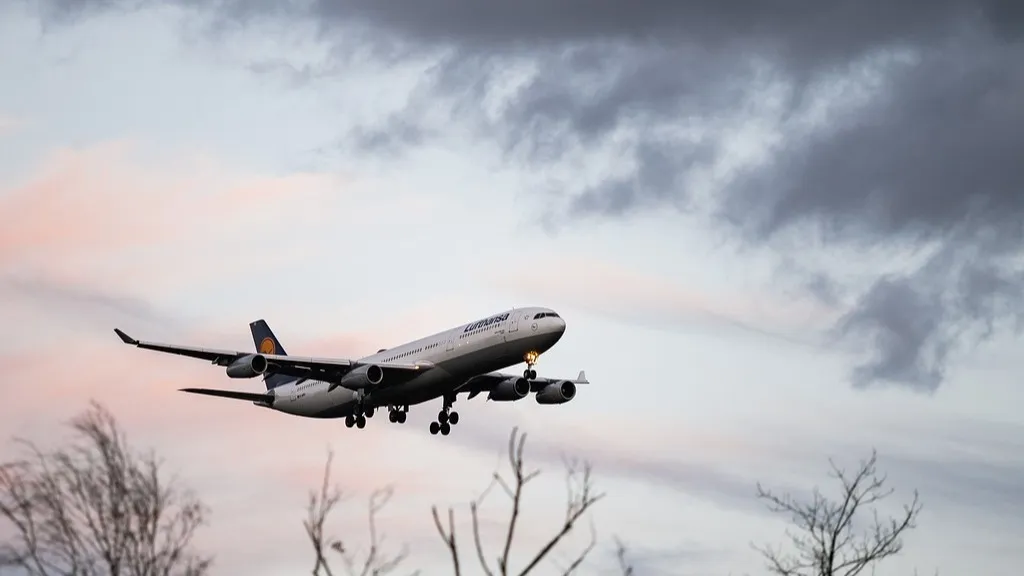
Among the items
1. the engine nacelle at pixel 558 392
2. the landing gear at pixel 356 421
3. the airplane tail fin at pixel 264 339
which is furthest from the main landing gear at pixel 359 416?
the airplane tail fin at pixel 264 339

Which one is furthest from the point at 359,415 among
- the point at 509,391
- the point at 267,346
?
the point at 267,346

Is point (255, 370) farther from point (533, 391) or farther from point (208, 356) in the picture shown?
point (533, 391)

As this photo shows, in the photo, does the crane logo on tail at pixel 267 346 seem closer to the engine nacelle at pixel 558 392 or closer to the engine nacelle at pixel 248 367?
Answer: the engine nacelle at pixel 558 392

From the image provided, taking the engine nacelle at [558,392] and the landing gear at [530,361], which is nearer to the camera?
the landing gear at [530,361]

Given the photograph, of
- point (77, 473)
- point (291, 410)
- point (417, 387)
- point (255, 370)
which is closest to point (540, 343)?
point (417, 387)

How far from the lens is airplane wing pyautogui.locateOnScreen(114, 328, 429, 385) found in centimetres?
9156

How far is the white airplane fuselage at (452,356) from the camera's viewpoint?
87.7 metres

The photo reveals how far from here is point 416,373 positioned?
94.1 meters

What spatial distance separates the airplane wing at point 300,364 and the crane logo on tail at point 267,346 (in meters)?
21.8

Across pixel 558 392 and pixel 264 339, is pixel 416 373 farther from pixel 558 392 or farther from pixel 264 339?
pixel 264 339

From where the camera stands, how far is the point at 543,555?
69.8ft

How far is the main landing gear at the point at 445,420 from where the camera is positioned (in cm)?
10212

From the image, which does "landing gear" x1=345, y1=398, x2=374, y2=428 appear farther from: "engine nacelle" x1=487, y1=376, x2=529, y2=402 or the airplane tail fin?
the airplane tail fin

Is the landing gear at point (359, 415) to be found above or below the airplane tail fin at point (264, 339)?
below
